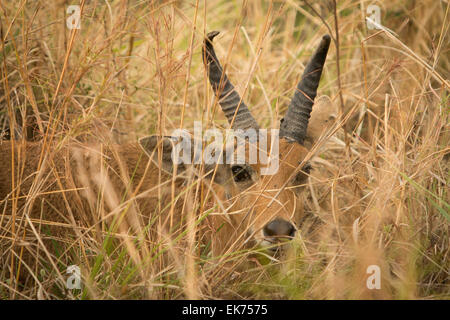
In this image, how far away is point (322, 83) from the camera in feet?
23.1

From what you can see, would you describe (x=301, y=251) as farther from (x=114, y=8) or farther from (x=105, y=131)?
(x=114, y=8)

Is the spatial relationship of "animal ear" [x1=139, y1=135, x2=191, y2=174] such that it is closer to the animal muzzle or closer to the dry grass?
the dry grass

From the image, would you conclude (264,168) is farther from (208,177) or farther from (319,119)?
(319,119)

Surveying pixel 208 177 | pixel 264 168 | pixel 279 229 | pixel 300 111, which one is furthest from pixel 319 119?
pixel 279 229

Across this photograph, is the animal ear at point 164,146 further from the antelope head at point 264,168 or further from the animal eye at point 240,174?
the animal eye at point 240,174

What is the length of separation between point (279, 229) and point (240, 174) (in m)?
0.75

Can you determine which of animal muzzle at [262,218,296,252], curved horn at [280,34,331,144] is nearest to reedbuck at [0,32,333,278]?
curved horn at [280,34,331,144]

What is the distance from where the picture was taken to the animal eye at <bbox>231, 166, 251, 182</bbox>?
4180 mm

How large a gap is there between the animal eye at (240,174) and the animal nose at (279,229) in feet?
2.06

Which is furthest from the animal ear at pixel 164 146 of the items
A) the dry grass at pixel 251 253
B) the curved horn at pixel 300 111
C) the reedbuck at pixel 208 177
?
the curved horn at pixel 300 111

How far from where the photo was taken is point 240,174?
4223mm

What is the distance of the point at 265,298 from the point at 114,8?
457 cm

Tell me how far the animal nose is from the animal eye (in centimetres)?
63
